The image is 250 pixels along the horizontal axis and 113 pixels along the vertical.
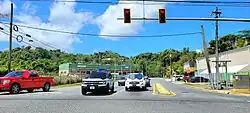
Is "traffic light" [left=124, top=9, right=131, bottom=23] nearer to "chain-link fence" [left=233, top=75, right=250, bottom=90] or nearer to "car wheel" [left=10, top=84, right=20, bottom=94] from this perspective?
"car wheel" [left=10, top=84, right=20, bottom=94]

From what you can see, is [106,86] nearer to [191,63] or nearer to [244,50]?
[244,50]

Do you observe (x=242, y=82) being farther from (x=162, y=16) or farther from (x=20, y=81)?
(x=20, y=81)

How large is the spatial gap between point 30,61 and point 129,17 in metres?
59.9

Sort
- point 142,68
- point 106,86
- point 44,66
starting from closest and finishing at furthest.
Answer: point 106,86 < point 44,66 < point 142,68

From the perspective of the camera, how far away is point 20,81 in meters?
26.4

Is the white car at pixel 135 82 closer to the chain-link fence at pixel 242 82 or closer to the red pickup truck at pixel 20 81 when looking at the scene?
the red pickup truck at pixel 20 81

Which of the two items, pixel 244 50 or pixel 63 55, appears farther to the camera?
pixel 63 55

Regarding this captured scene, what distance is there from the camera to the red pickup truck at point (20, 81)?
25391 mm

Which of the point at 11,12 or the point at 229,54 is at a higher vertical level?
the point at 11,12

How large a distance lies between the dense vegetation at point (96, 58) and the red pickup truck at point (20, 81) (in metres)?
13.6

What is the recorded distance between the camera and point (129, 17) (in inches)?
839

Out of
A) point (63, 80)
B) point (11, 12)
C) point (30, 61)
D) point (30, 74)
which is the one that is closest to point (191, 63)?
point (30, 61)

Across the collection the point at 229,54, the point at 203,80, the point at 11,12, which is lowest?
the point at 203,80

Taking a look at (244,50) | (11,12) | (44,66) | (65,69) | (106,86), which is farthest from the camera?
(65,69)
